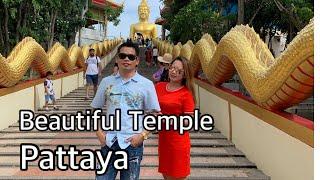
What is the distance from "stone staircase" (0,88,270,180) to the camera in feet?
20.3

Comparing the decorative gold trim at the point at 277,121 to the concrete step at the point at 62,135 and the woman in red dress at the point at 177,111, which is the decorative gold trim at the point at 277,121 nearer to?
the concrete step at the point at 62,135

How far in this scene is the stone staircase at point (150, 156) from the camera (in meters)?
6.18

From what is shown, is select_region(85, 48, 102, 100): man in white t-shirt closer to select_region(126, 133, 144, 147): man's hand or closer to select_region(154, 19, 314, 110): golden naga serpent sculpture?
select_region(154, 19, 314, 110): golden naga serpent sculpture

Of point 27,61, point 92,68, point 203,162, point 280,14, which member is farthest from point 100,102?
point 280,14

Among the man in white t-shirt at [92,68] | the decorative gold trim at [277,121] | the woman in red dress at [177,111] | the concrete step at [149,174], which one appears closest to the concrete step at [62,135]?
the decorative gold trim at [277,121]

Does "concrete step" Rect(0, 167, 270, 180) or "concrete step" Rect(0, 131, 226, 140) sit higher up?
"concrete step" Rect(0, 131, 226, 140)

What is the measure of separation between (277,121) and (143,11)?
58346 mm

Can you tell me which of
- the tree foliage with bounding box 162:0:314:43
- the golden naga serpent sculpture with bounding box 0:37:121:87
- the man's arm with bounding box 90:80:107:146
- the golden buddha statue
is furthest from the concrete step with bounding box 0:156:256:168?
the golden buddha statue

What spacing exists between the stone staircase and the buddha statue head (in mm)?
54259

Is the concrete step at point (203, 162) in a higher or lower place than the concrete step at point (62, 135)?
lower

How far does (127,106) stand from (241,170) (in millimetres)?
3277

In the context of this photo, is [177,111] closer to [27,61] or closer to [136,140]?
[136,140]

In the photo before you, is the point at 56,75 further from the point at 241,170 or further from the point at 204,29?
the point at 241,170
